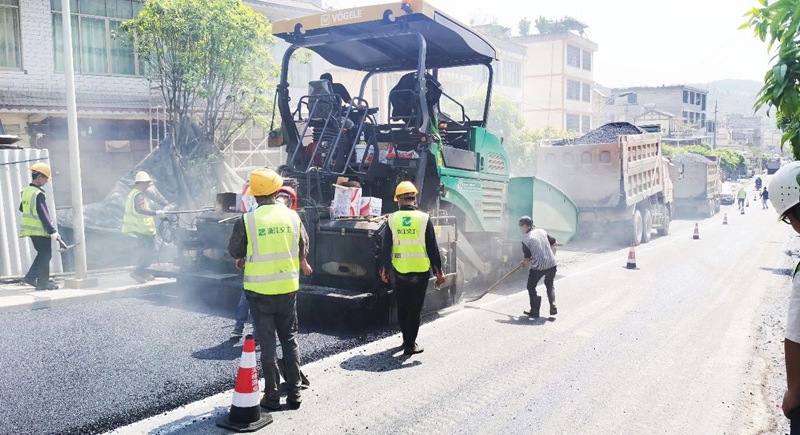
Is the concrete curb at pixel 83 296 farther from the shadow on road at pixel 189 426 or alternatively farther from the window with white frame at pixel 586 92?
the window with white frame at pixel 586 92

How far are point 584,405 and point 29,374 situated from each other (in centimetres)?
410

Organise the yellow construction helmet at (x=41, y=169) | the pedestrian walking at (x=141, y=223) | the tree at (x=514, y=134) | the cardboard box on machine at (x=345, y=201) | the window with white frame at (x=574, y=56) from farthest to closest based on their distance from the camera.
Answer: the window with white frame at (x=574, y=56) < the tree at (x=514, y=134) < the pedestrian walking at (x=141, y=223) < the yellow construction helmet at (x=41, y=169) < the cardboard box on machine at (x=345, y=201)

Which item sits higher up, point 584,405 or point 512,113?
point 512,113

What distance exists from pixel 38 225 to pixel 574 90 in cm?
4107

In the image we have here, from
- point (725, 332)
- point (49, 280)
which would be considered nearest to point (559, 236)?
point (725, 332)

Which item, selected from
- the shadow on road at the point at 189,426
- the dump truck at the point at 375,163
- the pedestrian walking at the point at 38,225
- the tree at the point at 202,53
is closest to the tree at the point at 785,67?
the shadow on road at the point at 189,426

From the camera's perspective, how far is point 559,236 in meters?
10.4

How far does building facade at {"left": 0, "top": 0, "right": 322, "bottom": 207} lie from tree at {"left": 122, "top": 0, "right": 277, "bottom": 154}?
1722 millimetres

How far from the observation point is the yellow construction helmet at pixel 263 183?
4.62 meters

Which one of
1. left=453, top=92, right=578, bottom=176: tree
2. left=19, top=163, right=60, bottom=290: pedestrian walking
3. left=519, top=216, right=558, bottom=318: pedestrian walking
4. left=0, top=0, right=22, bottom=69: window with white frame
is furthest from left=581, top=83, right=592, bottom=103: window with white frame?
left=19, top=163, right=60, bottom=290: pedestrian walking

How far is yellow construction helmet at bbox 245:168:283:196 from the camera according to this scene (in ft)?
15.2

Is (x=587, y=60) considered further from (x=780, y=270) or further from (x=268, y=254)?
(x=268, y=254)

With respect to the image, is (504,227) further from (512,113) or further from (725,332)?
(512,113)

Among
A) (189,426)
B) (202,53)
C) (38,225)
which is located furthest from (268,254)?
(202,53)
